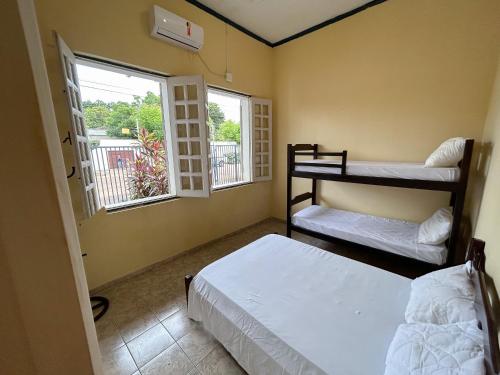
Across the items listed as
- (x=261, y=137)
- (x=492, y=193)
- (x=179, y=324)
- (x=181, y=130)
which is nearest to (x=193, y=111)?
(x=181, y=130)

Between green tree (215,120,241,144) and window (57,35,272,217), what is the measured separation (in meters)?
0.02

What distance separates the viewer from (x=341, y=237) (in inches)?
86.9

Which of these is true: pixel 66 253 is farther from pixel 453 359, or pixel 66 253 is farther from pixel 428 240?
pixel 428 240

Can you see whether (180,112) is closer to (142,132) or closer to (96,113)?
(142,132)

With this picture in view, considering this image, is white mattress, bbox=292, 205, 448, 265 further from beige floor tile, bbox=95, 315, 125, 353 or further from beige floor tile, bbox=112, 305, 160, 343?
beige floor tile, bbox=95, 315, 125, 353

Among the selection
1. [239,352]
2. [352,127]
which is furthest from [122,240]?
[352,127]

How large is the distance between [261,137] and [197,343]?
107 inches

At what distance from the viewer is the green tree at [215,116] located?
2920 millimetres

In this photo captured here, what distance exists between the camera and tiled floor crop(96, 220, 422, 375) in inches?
50.8

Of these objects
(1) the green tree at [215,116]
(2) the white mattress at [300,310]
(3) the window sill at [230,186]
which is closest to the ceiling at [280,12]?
(1) the green tree at [215,116]

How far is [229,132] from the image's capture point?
10.6ft

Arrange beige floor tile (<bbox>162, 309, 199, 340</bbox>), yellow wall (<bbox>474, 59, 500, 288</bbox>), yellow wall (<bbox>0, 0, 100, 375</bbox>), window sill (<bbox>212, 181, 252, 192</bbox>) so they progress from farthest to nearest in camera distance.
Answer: window sill (<bbox>212, 181, 252, 192</bbox>) → beige floor tile (<bbox>162, 309, 199, 340</bbox>) → yellow wall (<bbox>474, 59, 500, 288</bbox>) → yellow wall (<bbox>0, 0, 100, 375</bbox>)

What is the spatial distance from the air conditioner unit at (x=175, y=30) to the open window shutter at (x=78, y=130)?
0.78m

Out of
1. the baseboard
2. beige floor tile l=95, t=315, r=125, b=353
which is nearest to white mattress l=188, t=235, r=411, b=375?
beige floor tile l=95, t=315, r=125, b=353
